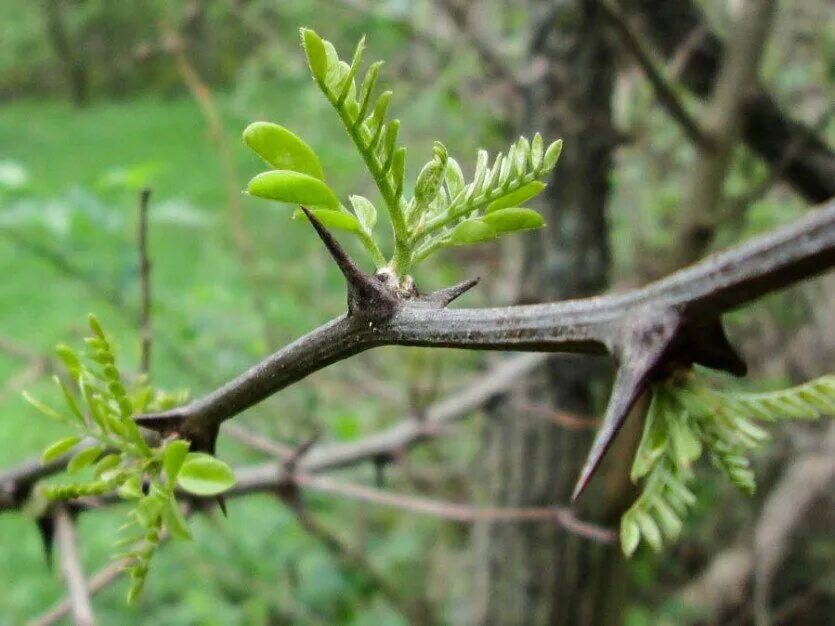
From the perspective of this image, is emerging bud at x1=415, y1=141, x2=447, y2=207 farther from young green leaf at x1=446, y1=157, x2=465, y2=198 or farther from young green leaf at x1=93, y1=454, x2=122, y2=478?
young green leaf at x1=93, y1=454, x2=122, y2=478

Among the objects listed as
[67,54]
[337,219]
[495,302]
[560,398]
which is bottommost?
[560,398]

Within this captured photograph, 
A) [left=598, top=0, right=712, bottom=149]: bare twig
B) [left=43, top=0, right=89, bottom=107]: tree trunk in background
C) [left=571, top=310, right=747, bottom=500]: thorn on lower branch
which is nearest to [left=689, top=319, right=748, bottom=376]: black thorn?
[left=571, top=310, right=747, bottom=500]: thorn on lower branch

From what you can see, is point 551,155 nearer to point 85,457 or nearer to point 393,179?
point 393,179

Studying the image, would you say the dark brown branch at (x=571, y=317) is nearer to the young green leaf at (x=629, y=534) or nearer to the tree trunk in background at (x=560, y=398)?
the young green leaf at (x=629, y=534)

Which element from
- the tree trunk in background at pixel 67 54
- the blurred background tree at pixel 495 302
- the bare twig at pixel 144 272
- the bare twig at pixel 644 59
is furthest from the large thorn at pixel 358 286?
the tree trunk in background at pixel 67 54

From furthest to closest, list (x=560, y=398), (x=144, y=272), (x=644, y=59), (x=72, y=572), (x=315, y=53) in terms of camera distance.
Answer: (x=560, y=398)
(x=644, y=59)
(x=144, y=272)
(x=72, y=572)
(x=315, y=53)

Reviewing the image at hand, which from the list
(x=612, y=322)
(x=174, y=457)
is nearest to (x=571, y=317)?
(x=612, y=322)
